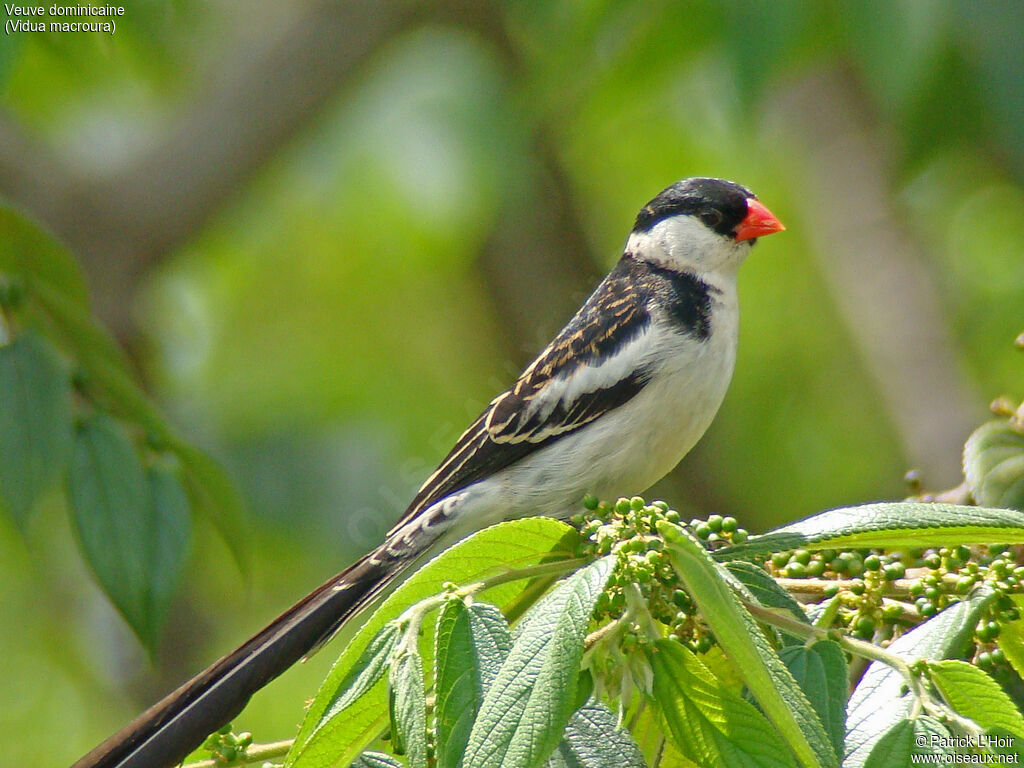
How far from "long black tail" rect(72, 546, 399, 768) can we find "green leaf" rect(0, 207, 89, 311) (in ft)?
3.70

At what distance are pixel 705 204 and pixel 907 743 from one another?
2.47 metres

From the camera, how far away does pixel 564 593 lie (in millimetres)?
1550

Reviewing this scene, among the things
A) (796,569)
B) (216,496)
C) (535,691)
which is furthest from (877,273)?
(535,691)

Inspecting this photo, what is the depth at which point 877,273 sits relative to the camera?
634cm

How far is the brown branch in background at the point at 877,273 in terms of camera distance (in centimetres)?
586

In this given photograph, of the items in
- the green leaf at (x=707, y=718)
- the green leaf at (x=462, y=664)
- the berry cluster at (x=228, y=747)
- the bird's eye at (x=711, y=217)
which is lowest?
the green leaf at (x=707, y=718)

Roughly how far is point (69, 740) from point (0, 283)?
5475 millimetres

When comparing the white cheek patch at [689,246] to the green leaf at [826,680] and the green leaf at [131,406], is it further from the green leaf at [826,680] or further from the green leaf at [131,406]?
the green leaf at [826,680]

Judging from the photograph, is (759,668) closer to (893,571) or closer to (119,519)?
(893,571)

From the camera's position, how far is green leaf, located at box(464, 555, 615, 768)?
Answer: 1420 mm

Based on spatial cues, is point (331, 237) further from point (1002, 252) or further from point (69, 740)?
point (1002, 252)

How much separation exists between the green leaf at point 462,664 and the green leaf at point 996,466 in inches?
54.9

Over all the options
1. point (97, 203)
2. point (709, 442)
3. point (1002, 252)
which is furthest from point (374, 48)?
point (1002, 252)

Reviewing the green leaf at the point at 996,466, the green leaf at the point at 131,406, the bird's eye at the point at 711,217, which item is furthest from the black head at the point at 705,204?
the green leaf at the point at 131,406
